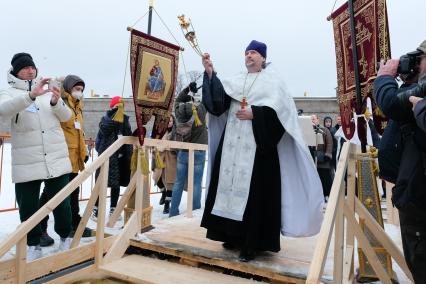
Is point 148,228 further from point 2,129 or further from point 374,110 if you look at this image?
point 2,129

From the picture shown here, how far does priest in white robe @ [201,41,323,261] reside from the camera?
10.2 ft

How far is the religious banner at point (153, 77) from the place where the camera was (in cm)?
383

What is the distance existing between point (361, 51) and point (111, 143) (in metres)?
3.32

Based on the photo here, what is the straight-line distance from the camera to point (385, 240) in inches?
104

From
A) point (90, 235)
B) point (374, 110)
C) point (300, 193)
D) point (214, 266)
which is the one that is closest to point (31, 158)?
point (90, 235)

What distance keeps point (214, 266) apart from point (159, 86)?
6.50 feet

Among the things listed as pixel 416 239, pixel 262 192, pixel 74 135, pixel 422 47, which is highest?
pixel 422 47

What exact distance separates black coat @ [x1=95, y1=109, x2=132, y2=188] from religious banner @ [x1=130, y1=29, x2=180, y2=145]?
932 millimetres

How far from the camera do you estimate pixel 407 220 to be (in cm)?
199

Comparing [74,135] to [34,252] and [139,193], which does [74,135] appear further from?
[34,252]

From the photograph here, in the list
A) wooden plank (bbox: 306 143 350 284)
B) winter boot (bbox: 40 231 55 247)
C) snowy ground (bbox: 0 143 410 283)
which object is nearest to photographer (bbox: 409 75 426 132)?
wooden plank (bbox: 306 143 350 284)

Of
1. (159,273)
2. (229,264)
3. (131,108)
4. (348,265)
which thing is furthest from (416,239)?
(131,108)

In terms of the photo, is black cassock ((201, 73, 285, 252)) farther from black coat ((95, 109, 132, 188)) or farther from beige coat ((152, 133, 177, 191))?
Result: beige coat ((152, 133, 177, 191))

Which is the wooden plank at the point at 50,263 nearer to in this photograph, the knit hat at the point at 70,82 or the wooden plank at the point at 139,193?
the wooden plank at the point at 139,193
